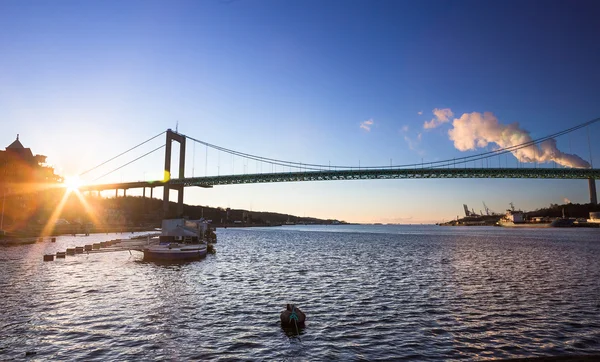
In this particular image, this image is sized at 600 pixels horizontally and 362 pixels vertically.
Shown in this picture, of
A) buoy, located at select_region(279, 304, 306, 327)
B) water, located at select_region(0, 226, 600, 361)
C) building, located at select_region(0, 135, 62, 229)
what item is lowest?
water, located at select_region(0, 226, 600, 361)

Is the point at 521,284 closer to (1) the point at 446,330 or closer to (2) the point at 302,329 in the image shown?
(1) the point at 446,330

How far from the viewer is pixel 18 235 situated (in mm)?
62000

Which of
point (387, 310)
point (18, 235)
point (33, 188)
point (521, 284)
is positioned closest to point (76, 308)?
point (387, 310)

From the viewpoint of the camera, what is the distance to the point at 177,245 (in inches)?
1683

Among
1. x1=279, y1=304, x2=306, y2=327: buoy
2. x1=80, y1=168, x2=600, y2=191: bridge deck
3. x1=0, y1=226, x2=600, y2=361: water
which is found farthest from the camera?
x1=80, y1=168, x2=600, y2=191: bridge deck

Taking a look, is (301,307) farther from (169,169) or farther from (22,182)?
(169,169)

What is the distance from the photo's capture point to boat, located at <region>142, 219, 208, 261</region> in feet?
129

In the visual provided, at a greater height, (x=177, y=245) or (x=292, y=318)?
(x=177, y=245)

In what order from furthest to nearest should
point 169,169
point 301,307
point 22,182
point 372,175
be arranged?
1. point 169,169
2. point 372,175
3. point 22,182
4. point 301,307

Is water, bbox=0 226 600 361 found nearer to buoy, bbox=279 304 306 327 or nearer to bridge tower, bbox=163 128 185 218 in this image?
buoy, bbox=279 304 306 327

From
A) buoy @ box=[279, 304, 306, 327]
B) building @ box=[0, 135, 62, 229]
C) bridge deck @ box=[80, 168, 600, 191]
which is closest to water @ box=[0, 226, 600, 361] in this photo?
buoy @ box=[279, 304, 306, 327]

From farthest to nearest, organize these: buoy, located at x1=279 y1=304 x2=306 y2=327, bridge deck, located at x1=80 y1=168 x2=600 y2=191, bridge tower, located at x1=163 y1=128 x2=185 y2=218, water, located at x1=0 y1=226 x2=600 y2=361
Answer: bridge tower, located at x1=163 y1=128 x2=185 y2=218 < bridge deck, located at x1=80 y1=168 x2=600 y2=191 < buoy, located at x1=279 y1=304 x2=306 y2=327 < water, located at x1=0 y1=226 x2=600 y2=361

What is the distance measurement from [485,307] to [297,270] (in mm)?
17475

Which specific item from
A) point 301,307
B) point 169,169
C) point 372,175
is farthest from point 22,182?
point 301,307
